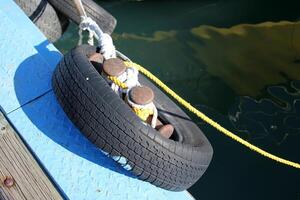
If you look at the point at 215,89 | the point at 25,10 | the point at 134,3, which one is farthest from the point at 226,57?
the point at 25,10

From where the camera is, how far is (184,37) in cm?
475

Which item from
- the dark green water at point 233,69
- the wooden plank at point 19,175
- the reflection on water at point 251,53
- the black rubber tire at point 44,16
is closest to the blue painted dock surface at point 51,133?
the wooden plank at point 19,175

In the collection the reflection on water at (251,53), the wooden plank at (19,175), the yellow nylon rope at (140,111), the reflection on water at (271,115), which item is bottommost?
the reflection on water at (271,115)

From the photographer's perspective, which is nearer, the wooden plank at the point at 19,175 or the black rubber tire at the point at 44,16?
the wooden plank at the point at 19,175

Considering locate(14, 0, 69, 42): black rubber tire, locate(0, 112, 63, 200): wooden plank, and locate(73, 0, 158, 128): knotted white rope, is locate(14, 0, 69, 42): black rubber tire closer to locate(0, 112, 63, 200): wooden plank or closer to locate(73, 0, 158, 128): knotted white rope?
locate(73, 0, 158, 128): knotted white rope

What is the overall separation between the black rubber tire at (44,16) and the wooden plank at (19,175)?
1.17 m

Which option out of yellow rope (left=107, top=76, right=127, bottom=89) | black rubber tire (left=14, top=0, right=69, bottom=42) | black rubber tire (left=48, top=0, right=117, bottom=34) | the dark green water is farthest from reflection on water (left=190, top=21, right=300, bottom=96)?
yellow rope (left=107, top=76, right=127, bottom=89)

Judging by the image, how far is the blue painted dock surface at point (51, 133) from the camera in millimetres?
2275

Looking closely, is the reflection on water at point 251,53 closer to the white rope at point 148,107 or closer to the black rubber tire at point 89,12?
the black rubber tire at point 89,12

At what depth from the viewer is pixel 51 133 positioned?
2422 mm

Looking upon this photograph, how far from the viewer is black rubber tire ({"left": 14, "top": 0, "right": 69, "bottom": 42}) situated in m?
3.29

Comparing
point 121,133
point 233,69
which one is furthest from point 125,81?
point 233,69

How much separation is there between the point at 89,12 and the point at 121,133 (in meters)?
1.40

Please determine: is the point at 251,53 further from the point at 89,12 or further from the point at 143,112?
the point at 143,112
